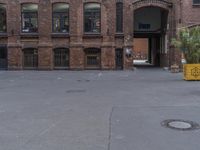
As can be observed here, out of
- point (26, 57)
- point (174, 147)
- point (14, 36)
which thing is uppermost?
point (14, 36)

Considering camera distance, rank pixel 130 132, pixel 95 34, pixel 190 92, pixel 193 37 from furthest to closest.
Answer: pixel 95 34 < pixel 193 37 < pixel 190 92 < pixel 130 132

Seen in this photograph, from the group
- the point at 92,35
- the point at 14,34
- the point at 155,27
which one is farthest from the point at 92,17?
the point at 155,27

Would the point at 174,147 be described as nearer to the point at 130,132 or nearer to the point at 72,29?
the point at 130,132

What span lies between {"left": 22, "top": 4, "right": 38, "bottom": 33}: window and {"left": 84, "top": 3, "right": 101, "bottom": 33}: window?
3966 millimetres

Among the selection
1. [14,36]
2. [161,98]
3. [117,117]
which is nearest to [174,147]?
[117,117]

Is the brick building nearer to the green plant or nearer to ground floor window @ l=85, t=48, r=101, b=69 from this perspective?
ground floor window @ l=85, t=48, r=101, b=69

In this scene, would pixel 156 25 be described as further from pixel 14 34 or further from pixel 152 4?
pixel 14 34

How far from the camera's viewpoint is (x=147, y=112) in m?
9.77

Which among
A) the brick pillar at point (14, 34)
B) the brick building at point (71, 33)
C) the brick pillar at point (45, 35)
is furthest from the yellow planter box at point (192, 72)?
the brick pillar at point (14, 34)

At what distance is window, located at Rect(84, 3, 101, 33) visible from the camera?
26594 millimetres

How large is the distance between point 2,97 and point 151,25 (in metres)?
21.1

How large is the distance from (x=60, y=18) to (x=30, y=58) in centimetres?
399

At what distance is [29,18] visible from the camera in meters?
27.1

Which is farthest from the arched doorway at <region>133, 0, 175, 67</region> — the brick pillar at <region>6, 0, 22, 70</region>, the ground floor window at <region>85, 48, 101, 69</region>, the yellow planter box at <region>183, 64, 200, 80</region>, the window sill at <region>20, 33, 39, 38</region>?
the brick pillar at <region>6, 0, 22, 70</region>
